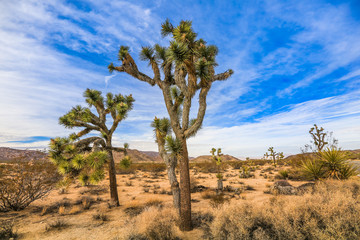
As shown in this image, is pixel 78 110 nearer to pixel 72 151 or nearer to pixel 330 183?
pixel 72 151

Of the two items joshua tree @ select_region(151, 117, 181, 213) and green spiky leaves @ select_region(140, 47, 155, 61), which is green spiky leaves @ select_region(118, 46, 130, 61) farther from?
joshua tree @ select_region(151, 117, 181, 213)

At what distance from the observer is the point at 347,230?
391cm

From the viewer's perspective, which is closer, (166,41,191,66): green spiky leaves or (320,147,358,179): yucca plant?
(166,41,191,66): green spiky leaves

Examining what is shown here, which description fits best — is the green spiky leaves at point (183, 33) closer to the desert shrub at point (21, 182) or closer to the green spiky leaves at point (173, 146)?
the green spiky leaves at point (173, 146)

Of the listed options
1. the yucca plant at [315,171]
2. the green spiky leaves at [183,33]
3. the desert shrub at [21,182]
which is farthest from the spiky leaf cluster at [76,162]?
the yucca plant at [315,171]

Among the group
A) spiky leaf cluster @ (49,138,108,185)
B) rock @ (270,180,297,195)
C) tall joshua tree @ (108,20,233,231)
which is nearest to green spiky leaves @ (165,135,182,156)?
tall joshua tree @ (108,20,233,231)

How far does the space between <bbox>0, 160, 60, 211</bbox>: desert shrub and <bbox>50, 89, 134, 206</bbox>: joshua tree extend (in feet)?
12.7

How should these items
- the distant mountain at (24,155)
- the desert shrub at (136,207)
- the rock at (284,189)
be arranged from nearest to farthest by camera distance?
the desert shrub at (136,207), the distant mountain at (24,155), the rock at (284,189)

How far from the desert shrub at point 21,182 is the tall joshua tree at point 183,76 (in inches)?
353

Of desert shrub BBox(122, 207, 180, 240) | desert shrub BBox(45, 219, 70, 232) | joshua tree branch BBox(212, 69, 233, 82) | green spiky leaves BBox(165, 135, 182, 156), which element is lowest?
desert shrub BBox(45, 219, 70, 232)

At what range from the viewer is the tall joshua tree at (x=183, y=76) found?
6.00 m

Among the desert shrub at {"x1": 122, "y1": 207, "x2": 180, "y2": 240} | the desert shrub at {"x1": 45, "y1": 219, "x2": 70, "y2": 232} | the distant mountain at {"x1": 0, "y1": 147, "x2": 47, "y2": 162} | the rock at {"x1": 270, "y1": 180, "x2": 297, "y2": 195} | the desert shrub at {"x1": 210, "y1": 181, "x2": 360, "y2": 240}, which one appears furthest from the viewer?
the rock at {"x1": 270, "y1": 180, "x2": 297, "y2": 195}

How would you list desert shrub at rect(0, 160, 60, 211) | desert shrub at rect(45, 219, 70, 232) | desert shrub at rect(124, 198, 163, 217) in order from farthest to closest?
desert shrub at rect(0, 160, 60, 211) < desert shrub at rect(124, 198, 163, 217) < desert shrub at rect(45, 219, 70, 232)

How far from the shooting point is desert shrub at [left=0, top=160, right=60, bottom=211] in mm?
9031
